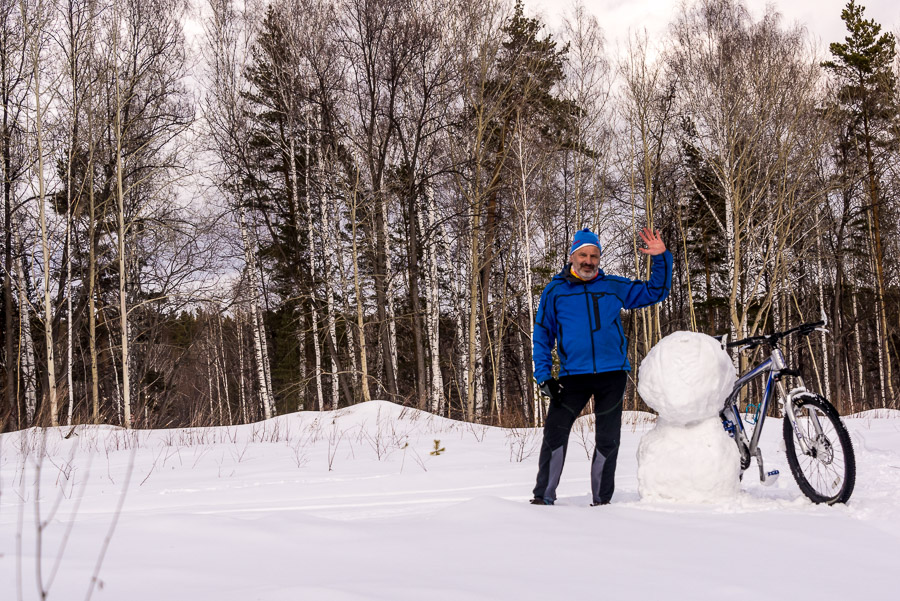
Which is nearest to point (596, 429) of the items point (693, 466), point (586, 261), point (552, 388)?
point (552, 388)

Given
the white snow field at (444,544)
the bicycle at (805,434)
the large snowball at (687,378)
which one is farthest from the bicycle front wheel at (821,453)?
the large snowball at (687,378)

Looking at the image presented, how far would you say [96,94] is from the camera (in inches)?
A: 514

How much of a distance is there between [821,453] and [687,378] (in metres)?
0.84

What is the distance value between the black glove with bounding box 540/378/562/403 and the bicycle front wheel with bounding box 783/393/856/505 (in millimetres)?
1282

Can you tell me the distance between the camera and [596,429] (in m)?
3.53

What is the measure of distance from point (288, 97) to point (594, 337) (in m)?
12.3

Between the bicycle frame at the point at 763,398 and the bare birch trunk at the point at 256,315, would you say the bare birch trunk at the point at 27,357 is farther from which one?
the bicycle frame at the point at 763,398

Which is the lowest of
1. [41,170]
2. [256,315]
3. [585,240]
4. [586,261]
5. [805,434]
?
[805,434]

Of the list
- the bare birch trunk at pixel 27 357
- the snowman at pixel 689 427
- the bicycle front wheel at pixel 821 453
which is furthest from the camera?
the bare birch trunk at pixel 27 357

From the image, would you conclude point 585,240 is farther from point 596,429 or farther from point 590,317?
point 596,429

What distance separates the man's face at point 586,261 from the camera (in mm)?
3566

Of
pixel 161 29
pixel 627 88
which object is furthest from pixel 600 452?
pixel 161 29

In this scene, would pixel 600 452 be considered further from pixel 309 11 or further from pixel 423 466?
pixel 309 11

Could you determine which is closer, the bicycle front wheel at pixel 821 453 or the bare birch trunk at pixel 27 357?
the bicycle front wheel at pixel 821 453
